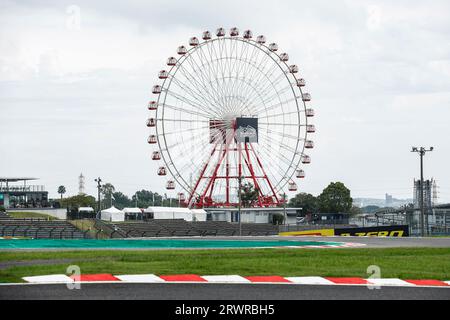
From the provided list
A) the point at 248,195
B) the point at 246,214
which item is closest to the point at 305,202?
the point at 248,195

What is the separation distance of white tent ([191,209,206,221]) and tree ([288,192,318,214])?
244 feet

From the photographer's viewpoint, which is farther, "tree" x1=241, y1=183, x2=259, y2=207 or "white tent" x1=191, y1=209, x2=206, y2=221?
"tree" x1=241, y1=183, x2=259, y2=207

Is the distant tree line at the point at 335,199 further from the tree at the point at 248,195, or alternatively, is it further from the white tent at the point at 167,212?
the white tent at the point at 167,212

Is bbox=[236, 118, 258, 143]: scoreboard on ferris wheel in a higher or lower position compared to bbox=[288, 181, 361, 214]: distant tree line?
higher

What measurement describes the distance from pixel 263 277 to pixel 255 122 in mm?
70739

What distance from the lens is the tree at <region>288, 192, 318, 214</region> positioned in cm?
17738

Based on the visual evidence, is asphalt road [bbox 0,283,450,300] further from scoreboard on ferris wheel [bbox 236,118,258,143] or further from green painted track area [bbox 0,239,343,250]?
scoreboard on ferris wheel [bbox 236,118,258,143]

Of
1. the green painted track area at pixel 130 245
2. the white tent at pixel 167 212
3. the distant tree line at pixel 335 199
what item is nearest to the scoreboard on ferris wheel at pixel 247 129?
the white tent at pixel 167 212

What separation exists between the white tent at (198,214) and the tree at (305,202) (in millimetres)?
74270

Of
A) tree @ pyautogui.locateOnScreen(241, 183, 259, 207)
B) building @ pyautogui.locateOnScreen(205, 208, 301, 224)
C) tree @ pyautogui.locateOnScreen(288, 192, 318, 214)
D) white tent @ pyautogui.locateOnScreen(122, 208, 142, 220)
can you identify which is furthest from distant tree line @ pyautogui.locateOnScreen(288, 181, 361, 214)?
white tent @ pyautogui.locateOnScreen(122, 208, 142, 220)

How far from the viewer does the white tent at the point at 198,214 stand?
95.7 m
